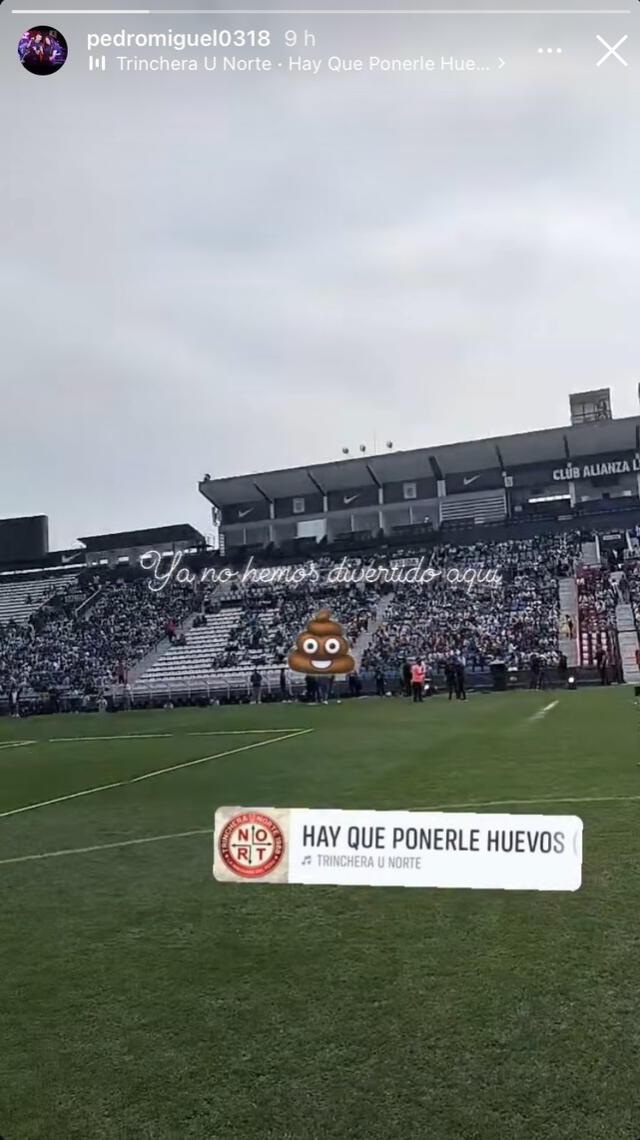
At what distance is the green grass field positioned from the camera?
179cm

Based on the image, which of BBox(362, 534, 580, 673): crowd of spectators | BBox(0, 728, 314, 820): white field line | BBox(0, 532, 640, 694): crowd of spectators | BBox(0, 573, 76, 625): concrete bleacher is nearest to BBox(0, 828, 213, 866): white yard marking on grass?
BBox(0, 728, 314, 820): white field line

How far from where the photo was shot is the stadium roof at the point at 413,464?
3.77m

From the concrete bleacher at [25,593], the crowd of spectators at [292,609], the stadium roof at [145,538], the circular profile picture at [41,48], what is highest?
the circular profile picture at [41,48]

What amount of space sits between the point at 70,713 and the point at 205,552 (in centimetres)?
129

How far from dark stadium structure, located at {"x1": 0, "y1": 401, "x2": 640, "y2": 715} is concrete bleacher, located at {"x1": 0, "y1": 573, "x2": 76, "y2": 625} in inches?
0.4

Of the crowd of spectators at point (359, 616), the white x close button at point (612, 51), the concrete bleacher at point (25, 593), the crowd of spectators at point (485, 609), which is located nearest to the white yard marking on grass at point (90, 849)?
the crowd of spectators at point (359, 616)

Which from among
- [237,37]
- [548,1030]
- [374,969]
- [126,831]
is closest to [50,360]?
[237,37]

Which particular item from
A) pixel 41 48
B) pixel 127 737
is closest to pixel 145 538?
pixel 127 737

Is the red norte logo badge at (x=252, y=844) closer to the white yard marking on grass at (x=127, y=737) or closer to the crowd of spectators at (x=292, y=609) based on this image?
the crowd of spectators at (x=292, y=609)

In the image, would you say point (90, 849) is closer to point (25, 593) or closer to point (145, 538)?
point (25, 593)

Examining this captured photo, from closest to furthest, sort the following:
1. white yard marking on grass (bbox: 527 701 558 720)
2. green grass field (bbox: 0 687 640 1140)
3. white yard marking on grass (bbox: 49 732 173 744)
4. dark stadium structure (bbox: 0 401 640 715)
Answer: green grass field (bbox: 0 687 640 1140), dark stadium structure (bbox: 0 401 640 715), white yard marking on grass (bbox: 527 701 558 720), white yard marking on grass (bbox: 49 732 173 744)

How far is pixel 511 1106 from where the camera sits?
5.81 ft

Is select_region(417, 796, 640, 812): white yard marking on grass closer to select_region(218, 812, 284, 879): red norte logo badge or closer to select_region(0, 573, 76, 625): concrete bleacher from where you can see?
select_region(218, 812, 284, 879): red norte logo badge

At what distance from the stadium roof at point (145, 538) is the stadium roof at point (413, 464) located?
Result: 19 centimetres
